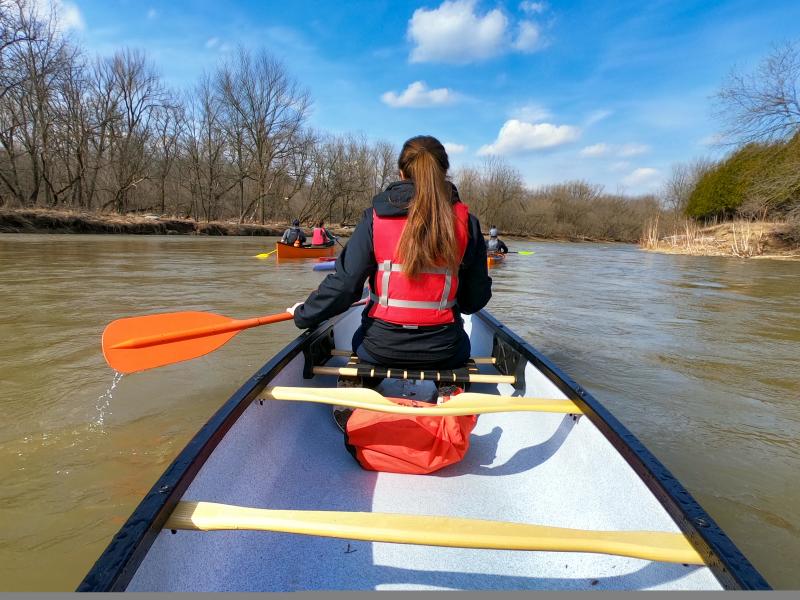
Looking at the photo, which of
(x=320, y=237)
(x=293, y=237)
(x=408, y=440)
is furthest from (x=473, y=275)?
(x=320, y=237)

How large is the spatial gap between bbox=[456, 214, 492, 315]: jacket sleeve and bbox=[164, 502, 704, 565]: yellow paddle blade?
52.4 inches

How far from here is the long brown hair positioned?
203cm

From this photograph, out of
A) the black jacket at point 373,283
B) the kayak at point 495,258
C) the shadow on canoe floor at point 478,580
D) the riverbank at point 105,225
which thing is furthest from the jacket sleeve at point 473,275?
the riverbank at point 105,225

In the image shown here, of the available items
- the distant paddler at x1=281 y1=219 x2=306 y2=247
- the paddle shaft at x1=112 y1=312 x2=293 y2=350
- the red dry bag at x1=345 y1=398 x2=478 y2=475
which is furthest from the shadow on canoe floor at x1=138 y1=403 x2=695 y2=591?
the distant paddler at x1=281 y1=219 x2=306 y2=247

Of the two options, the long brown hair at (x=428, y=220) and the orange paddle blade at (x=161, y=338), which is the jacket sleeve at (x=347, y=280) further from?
the orange paddle blade at (x=161, y=338)

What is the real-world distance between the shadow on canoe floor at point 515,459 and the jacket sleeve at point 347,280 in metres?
0.96

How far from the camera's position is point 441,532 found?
1.18m

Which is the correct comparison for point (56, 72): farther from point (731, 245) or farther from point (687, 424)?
point (731, 245)

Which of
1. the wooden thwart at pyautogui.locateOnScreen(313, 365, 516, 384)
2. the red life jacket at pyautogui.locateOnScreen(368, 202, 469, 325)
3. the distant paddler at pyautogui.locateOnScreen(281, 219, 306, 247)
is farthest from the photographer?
the distant paddler at pyautogui.locateOnScreen(281, 219, 306, 247)

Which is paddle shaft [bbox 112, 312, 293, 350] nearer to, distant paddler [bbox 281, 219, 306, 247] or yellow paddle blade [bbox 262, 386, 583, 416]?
yellow paddle blade [bbox 262, 386, 583, 416]

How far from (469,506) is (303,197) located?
42134 mm

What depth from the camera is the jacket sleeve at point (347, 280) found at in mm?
2199

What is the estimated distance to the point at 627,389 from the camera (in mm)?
3617

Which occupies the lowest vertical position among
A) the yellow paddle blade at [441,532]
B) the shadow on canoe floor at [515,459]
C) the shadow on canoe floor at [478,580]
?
the shadow on canoe floor at [478,580]
